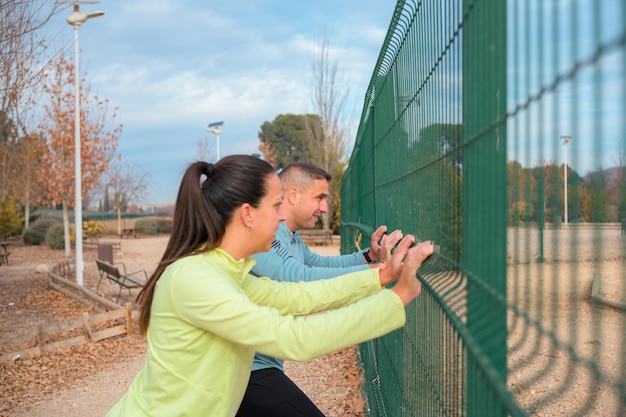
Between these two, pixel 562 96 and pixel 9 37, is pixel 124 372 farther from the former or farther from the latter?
pixel 562 96

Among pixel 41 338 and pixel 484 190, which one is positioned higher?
pixel 484 190

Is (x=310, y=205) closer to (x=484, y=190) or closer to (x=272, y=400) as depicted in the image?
(x=272, y=400)

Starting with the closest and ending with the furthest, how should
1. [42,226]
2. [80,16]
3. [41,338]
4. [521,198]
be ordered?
[521,198] → [41,338] → [80,16] → [42,226]

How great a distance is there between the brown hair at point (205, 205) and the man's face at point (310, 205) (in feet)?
5.89

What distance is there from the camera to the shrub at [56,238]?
3231cm

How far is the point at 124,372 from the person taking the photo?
873 cm

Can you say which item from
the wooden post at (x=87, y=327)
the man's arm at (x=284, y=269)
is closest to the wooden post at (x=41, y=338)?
the wooden post at (x=87, y=327)

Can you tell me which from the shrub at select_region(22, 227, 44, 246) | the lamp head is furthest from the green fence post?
the shrub at select_region(22, 227, 44, 246)

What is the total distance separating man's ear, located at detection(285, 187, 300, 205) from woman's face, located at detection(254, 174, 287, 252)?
1861 millimetres

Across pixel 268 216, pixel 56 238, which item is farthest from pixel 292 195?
pixel 56 238

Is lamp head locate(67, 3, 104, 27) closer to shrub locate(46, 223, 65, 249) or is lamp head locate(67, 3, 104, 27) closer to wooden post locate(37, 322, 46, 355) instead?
wooden post locate(37, 322, 46, 355)

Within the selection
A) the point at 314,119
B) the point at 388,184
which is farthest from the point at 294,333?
the point at 314,119

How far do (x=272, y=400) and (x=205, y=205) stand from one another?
1.22 meters

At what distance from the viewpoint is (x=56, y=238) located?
107 ft
